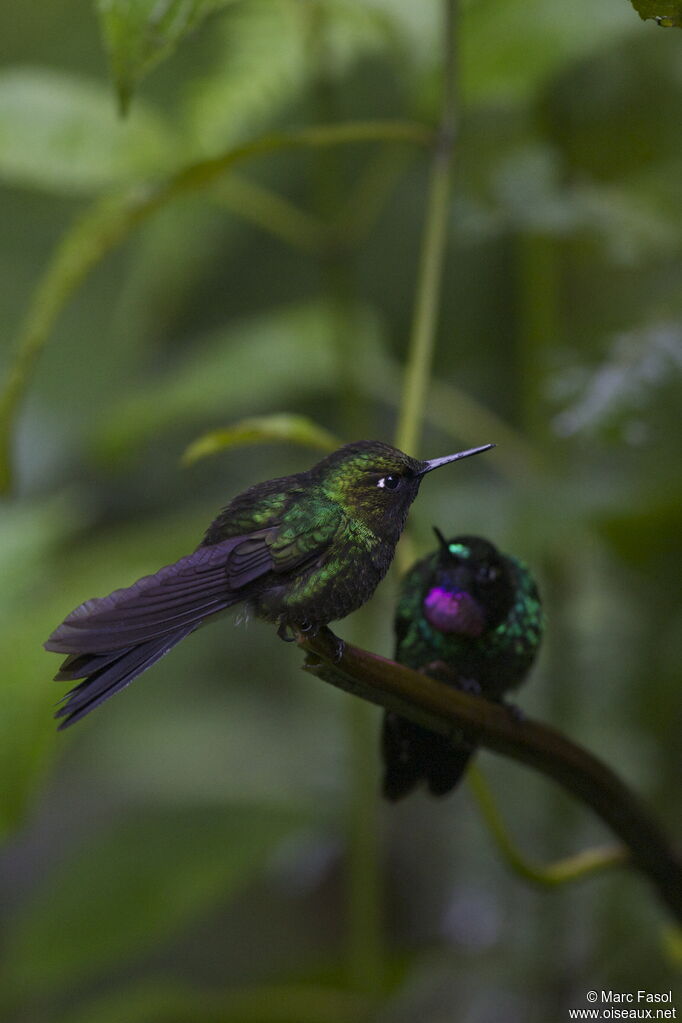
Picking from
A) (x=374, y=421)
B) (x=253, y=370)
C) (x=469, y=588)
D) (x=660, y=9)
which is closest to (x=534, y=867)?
(x=469, y=588)

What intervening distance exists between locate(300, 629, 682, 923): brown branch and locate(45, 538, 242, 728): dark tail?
64 millimetres

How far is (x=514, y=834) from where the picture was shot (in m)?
1.65

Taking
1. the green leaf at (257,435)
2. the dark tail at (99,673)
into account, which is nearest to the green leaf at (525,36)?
the green leaf at (257,435)

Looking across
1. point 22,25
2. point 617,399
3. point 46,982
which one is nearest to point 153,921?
point 46,982

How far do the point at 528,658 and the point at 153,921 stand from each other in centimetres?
100

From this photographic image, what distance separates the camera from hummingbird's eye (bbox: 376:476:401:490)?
614mm

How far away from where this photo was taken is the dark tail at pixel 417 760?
768 mm

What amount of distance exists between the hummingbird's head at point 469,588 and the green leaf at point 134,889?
99 cm

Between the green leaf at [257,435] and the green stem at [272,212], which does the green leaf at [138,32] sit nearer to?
the green leaf at [257,435]

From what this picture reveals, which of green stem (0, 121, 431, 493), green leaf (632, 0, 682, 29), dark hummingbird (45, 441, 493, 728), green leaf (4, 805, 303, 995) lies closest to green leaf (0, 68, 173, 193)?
green stem (0, 121, 431, 493)

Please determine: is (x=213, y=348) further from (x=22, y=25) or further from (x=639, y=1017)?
(x=639, y=1017)

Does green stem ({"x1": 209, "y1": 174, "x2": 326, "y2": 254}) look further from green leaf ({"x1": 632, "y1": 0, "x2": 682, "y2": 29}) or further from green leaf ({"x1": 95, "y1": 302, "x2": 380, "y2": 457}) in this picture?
green leaf ({"x1": 632, "y1": 0, "x2": 682, "y2": 29})

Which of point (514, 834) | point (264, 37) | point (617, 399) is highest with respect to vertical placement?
point (264, 37)

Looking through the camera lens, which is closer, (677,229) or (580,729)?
(677,229)
